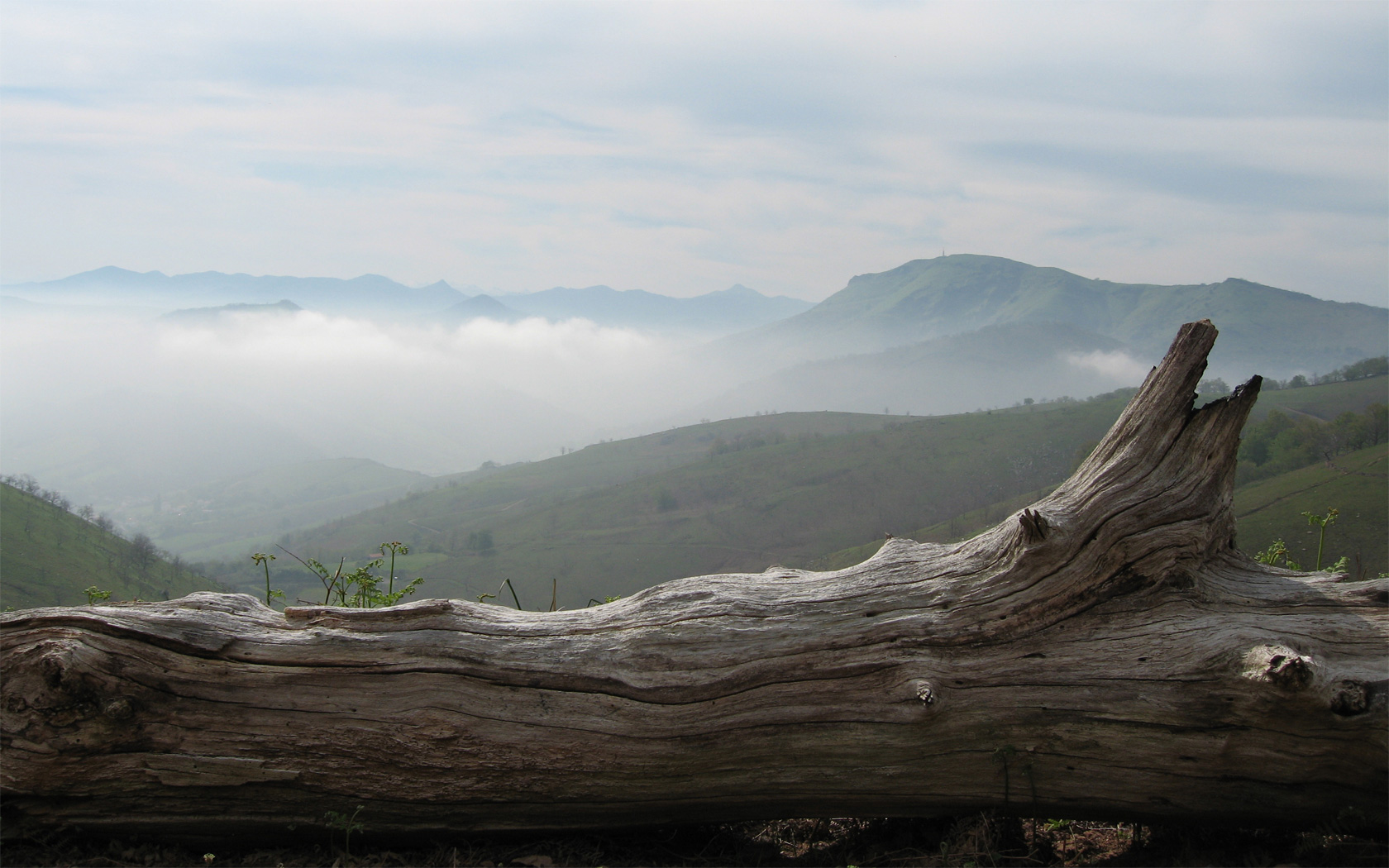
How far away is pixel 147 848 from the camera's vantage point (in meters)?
5.55

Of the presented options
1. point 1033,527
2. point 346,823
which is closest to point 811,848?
point 1033,527

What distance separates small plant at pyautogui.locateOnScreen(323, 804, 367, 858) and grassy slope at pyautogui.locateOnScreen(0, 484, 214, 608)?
10671 centimetres

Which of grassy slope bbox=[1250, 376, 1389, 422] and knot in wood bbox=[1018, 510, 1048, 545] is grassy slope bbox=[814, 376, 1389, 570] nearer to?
knot in wood bbox=[1018, 510, 1048, 545]

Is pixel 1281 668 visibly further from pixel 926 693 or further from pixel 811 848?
pixel 811 848

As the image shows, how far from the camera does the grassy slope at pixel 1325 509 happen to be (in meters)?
51.4

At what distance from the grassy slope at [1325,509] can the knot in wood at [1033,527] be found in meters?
43.7

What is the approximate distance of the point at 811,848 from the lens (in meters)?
5.79

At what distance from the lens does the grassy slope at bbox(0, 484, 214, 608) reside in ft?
324

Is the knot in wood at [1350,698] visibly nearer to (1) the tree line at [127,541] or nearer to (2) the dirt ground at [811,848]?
(2) the dirt ground at [811,848]

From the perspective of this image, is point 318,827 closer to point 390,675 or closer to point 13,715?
point 390,675

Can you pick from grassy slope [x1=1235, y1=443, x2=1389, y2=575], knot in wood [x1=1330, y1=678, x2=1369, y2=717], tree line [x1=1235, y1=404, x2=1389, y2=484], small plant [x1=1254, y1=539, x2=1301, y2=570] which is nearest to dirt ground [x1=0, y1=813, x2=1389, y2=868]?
knot in wood [x1=1330, y1=678, x2=1369, y2=717]

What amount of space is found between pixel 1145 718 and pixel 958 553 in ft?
5.59

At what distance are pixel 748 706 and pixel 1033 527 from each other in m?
2.53

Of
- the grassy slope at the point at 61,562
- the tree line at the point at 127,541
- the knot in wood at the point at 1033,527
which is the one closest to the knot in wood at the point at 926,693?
the knot in wood at the point at 1033,527
